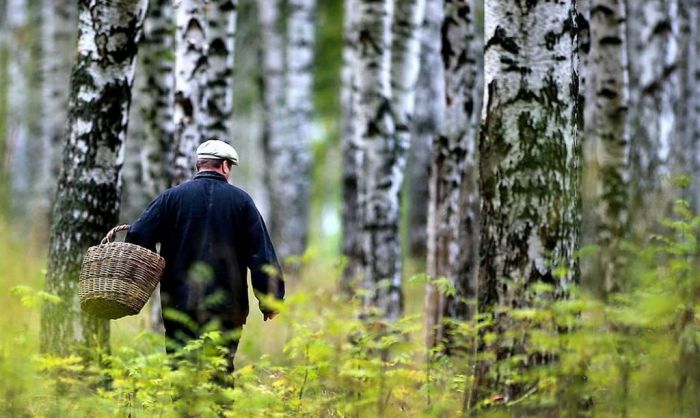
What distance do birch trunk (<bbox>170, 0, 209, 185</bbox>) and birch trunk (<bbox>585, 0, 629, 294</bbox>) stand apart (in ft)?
14.8

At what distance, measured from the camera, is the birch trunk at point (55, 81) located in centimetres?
1895

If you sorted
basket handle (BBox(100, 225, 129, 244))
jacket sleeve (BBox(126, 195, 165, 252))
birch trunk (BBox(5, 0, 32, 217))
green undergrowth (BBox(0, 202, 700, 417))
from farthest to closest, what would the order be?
birch trunk (BBox(5, 0, 32, 217)), jacket sleeve (BBox(126, 195, 165, 252)), basket handle (BBox(100, 225, 129, 244)), green undergrowth (BBox(0, 202, 700, 417))

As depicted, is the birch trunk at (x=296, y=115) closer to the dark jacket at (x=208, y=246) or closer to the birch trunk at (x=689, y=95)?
the birch trunk at (x=689, y=95)

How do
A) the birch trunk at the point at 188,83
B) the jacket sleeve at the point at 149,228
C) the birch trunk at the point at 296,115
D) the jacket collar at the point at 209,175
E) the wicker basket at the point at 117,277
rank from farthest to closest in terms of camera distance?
1. the birch trunk at the point at 296,115
2. the birch trunk at the point at 188,83
3. the jacket collar at the point at 209,175
4. the jacket sleeve at the point at 149,228
5. the wicker basket at the point at 117,277

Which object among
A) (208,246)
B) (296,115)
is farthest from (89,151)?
(296,115)

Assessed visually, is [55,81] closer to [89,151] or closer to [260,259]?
[89,151]

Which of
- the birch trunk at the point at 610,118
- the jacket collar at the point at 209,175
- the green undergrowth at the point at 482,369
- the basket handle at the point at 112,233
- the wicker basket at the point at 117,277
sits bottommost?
the green undergrowth at the point at 482,369

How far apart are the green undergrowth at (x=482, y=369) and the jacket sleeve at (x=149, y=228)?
2.90 feet

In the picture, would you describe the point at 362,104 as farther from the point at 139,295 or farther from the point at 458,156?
the point at 139,295

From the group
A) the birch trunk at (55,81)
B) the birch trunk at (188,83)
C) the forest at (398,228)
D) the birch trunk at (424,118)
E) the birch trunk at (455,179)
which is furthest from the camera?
the birch trunk at (424,118)

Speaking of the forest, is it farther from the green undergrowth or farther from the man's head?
the man's head

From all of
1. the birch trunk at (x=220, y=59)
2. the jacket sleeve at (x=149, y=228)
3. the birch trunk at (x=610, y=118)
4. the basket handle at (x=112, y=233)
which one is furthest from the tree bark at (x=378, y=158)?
the basket handle at (x=112, y=233)

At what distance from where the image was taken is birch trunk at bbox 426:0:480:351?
11.4 metres

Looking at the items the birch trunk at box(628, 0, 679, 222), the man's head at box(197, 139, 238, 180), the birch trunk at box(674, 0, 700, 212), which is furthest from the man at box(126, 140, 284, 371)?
the birch trunk at box(674, 0, 700, 212)
